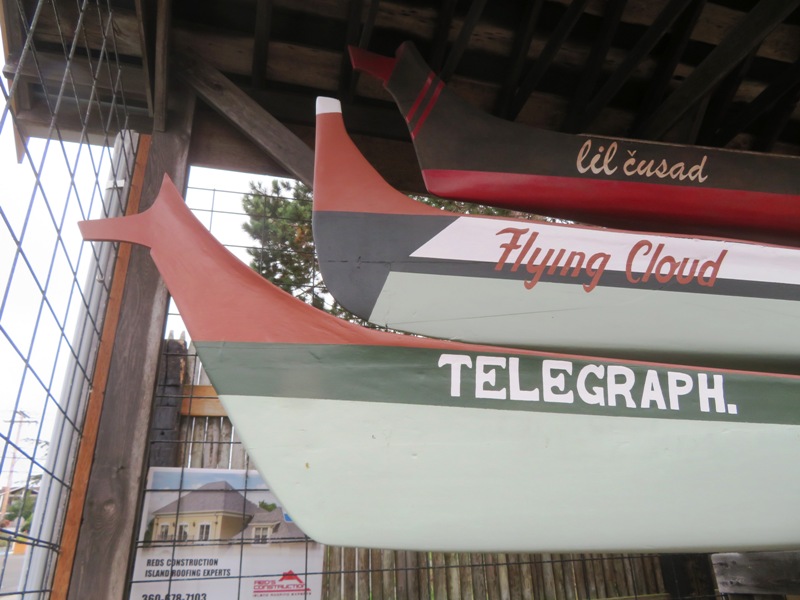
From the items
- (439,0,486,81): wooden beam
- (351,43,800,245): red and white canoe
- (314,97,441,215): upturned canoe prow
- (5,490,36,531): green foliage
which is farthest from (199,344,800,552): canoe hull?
(439,0,486,81): wooden beam

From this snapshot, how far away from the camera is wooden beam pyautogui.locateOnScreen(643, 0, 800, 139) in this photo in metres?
1.66

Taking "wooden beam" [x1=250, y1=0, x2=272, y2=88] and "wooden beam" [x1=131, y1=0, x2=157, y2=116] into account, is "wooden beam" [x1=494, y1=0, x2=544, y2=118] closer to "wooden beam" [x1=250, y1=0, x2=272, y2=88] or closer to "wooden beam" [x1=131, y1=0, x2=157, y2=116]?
"wooden beam" [x1=250, y1=0, x2=272, y2=88]

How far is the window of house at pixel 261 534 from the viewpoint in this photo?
191 centimetres

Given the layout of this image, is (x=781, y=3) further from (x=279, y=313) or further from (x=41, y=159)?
(x=41, y=159)

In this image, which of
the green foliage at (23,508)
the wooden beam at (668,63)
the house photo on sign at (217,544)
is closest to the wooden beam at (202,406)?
the house photo on sign at (217,544)

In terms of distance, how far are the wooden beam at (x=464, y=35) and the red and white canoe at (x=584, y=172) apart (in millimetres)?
166

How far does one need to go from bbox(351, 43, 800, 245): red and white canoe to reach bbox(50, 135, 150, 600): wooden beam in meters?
0.87

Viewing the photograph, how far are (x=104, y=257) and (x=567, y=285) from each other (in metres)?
1.30

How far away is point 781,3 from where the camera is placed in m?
1.64

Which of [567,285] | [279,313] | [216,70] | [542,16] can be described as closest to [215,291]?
[279,313]

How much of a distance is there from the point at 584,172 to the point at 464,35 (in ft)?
1.78

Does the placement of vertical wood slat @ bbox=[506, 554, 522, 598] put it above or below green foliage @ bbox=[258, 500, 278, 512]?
below

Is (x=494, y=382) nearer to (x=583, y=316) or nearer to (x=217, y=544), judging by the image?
(x=583, y=316)

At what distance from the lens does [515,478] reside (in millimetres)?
1264
